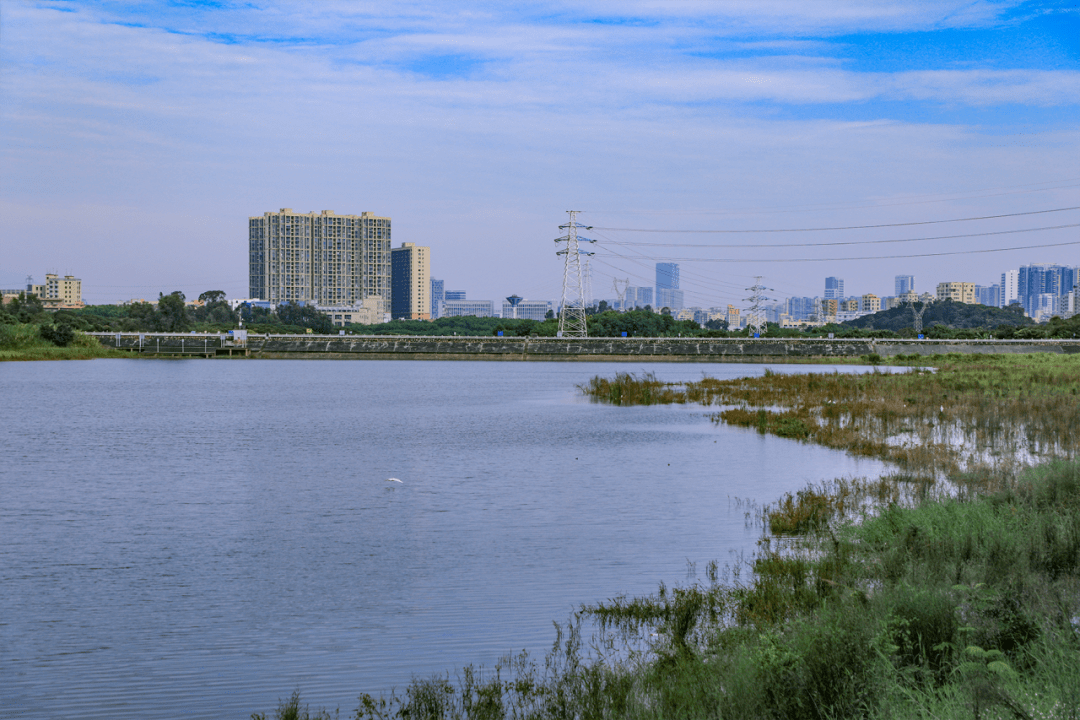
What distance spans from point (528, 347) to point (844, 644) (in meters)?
108

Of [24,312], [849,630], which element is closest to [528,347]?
[24,312]

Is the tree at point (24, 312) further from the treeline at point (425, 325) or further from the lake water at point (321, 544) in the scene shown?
the lake water at point (321, 544)

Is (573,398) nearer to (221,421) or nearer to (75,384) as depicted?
(221,421)

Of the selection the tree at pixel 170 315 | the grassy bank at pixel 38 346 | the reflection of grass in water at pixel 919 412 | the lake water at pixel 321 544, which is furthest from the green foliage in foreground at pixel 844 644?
the tree at pixel 170 315

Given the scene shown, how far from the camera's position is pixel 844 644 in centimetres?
692

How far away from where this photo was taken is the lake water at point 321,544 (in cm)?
853

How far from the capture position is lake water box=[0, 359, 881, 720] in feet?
28.0

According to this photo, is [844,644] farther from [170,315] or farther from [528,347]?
[170,315]

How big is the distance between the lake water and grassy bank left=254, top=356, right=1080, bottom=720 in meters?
0.74

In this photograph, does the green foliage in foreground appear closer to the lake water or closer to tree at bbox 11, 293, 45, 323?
the lake water

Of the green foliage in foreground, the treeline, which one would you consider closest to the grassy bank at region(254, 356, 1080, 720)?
the green foliage in foreground

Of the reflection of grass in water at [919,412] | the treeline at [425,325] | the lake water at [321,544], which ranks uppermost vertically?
the treeline at [425,325]

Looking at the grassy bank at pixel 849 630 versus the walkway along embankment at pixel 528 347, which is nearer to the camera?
the grassy bank at pixel 849 630

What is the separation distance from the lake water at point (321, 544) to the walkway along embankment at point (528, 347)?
8007 centimetres
